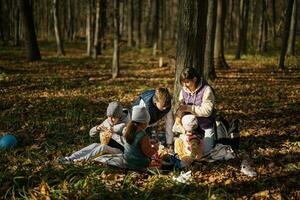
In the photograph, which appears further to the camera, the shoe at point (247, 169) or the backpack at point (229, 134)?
the backpack at point (229, 134)

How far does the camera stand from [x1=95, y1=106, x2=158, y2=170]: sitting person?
6762 mm

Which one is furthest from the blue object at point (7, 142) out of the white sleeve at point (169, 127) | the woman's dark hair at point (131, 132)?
the white sleeve at point (169, 127)

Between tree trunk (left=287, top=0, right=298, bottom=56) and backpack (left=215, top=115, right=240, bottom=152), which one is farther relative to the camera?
tree trunk (left=287, top=0, right=298, bottom=56)

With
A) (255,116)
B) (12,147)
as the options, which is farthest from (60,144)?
(255,116)

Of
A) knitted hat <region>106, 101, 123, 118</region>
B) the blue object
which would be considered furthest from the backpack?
the blue object

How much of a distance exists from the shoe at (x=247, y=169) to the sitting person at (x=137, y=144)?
1515 millimetres

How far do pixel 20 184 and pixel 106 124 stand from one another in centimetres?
227

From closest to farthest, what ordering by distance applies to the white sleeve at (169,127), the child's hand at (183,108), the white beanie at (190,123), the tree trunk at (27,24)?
the white beanie at (190,123)
the child's hand at (183,108)
the white sleeve at (169,127)
the tree trunk at (27,24)

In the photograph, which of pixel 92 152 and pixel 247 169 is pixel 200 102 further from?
pixel 92 152

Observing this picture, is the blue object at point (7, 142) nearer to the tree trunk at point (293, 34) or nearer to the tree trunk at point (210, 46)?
the tree trunk at point (210, 46)

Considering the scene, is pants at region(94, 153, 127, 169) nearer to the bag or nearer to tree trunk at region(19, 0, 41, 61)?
the bag

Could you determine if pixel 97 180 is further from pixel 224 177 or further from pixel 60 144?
pixel 60 144

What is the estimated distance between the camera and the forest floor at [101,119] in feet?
20.5

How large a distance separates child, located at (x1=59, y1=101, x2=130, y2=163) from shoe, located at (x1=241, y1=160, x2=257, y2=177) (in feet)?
7.14
